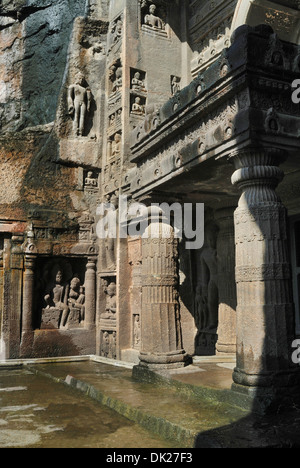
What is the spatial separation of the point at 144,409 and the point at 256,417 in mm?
1236

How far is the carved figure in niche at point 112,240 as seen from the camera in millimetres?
9812

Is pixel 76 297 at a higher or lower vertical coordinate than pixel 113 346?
higher

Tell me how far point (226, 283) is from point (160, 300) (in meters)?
1.92

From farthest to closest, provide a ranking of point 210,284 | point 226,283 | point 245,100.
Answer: point 210,284, point 226,283, point 245,100

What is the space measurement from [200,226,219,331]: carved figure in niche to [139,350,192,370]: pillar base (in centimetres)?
223

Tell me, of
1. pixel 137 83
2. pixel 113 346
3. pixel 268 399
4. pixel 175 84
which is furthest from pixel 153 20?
pixel 268 399

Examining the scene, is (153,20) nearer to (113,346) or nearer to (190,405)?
(113,346)

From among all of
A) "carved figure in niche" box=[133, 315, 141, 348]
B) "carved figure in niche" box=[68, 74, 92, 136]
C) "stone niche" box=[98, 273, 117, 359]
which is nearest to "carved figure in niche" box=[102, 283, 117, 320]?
"stone niche" box=[98, 273, 117, 359]

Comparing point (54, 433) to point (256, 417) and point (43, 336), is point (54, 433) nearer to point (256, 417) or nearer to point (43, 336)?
point (256, 417)

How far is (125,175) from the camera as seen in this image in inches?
370

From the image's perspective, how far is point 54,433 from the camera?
4.26m

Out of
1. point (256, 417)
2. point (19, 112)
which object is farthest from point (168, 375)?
point (19, 112)

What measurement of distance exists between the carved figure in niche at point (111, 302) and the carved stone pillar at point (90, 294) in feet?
1.35

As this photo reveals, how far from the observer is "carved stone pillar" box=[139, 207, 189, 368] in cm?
644
